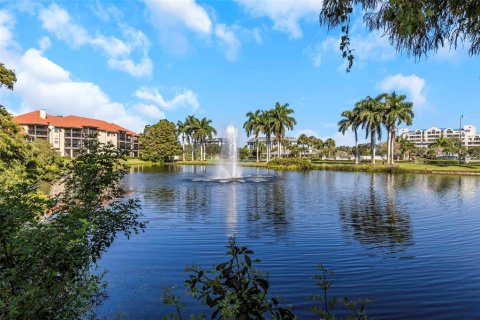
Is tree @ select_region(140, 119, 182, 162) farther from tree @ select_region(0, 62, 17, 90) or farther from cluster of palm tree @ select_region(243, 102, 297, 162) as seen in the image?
tree @ select_region(0, 62, 17, 90)

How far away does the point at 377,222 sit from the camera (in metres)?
18.5

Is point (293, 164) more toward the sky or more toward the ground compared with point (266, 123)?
more toward the ground

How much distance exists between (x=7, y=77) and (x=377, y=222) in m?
29.9

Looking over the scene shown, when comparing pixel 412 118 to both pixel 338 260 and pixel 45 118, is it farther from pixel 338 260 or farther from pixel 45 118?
pixel 45 118

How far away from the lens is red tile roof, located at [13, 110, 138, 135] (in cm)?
10356

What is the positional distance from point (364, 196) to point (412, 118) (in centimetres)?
5176

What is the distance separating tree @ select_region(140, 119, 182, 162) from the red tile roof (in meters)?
17.3

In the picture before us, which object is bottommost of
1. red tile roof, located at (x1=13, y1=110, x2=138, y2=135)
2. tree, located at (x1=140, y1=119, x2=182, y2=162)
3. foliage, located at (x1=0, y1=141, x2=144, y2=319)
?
foliage, located at (x1=0, y1=141, x2=144, y2=319)

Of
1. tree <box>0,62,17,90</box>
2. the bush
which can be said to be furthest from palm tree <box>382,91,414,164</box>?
tree <box>0,62,17,90</box>

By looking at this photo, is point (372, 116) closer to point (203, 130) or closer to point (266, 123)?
point (266, 123)

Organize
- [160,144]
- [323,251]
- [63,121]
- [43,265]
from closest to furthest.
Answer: [43,265]
[323,251]
[63,121]
[160,144]

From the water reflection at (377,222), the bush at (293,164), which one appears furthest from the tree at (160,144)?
the water reflection at (377,222)

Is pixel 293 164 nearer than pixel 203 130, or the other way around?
pixel 293 164

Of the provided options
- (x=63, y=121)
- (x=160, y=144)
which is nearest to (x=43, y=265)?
(x=160, y=144)
